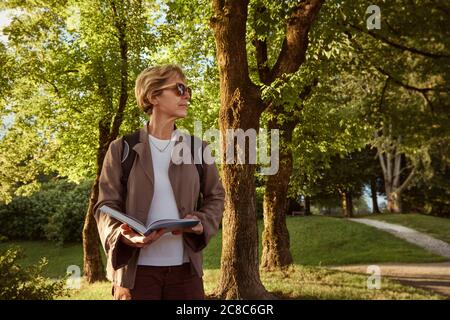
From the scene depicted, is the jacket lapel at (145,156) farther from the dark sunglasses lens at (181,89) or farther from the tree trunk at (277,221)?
the tree trunk at (277,221)

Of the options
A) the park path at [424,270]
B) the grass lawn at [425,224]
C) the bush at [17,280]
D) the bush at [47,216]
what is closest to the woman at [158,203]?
the bush at [17,280]

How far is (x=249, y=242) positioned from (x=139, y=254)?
6558mm

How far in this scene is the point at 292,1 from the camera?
35.0 ft

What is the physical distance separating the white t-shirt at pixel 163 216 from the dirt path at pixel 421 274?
11.0 m

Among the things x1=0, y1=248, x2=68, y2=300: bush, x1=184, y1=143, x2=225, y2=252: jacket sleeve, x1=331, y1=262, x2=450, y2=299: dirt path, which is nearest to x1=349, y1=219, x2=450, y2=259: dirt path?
x1=331, y1=262, x2=450, y2=299: dirt path

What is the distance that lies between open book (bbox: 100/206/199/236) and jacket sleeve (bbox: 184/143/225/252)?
9.8 inches

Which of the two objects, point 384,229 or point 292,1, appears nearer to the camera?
point 292,1

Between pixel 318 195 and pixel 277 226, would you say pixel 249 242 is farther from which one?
pixel 318 195

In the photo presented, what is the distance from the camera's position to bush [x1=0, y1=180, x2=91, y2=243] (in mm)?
29594

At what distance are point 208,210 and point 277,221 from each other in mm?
11918

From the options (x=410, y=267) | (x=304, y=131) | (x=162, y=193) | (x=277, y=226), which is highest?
(x=304, y=131)

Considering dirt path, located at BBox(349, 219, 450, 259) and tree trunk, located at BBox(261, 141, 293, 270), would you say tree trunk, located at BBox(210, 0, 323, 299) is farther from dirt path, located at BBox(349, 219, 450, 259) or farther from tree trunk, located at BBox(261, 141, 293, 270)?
dirt path, located at BBox(349, 219, 450, 259)

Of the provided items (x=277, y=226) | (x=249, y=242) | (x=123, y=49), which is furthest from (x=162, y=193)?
(x=123, y=49)

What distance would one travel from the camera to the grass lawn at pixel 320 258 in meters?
11.1
